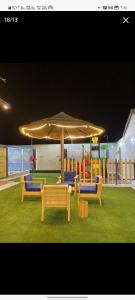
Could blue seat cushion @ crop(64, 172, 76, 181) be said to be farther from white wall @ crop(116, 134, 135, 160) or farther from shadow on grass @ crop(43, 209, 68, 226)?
white wall @ crop(116, 134, 135, 160)

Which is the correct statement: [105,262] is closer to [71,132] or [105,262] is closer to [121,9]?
[121,9]

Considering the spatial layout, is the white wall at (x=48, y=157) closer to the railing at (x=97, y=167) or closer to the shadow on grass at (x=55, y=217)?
the railing at (x=97, y=167)

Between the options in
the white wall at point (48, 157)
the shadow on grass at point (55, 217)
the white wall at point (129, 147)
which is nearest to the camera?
Answer: the shadow on grass at point (55, 217)

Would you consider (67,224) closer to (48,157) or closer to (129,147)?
(129,147)

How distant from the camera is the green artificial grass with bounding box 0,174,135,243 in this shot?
10.0 feet

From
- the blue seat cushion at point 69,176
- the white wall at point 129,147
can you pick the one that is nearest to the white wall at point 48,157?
the white wall at point 129,147

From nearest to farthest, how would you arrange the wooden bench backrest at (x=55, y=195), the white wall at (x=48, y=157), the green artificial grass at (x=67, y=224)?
the green artificial grass at (x=67, y=224)
the wooden bench backrest at (x=55, y=195)
the white wall at (x=48, y=157)

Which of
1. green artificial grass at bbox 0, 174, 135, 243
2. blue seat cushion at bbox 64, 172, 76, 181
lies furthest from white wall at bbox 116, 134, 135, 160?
green artificial grass at bbox 0, 174, 135, 243

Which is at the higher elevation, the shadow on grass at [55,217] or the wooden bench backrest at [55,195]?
the wooden bench backrest at [55,195]

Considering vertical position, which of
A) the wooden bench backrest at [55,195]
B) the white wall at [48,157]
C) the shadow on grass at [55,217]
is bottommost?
the shadow on grass at [55,217]

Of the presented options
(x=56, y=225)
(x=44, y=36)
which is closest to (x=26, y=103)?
(x=56, y=225)

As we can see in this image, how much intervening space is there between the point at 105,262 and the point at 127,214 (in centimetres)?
280

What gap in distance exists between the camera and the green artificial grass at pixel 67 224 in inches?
121
